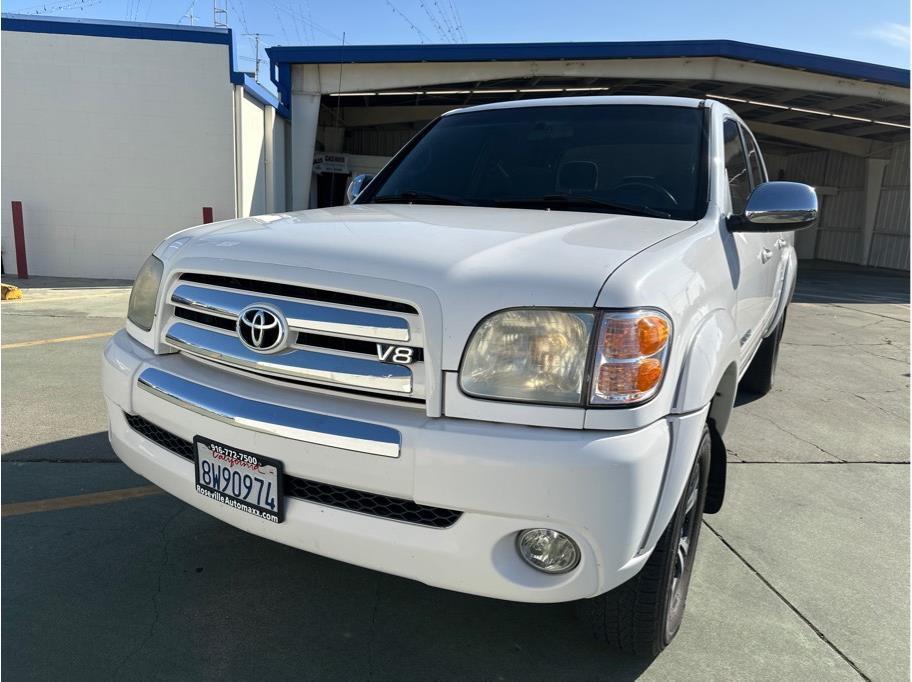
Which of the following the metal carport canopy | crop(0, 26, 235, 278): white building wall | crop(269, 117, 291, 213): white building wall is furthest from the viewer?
the metal carport canopy

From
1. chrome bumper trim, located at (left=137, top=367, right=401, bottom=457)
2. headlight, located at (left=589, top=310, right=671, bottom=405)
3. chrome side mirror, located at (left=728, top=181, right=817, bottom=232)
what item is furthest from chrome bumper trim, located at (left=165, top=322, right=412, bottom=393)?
chrome side mirror, located at (left=728, top=181, right=817, bottom=232)

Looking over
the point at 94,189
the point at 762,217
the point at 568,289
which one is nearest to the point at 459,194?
the point at 762,217

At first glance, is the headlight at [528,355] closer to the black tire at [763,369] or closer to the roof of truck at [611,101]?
the roof of truck at [611,101]

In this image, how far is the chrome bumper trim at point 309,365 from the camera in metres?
1.73

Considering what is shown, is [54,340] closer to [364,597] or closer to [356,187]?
[356,187]

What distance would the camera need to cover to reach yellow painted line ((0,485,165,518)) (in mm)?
2910

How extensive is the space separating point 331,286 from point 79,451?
8.55 ft

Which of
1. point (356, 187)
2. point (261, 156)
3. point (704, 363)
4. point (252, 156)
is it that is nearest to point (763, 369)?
point (356, 187)

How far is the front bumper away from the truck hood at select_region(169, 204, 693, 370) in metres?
0.24

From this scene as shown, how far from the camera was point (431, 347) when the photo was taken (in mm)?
1678

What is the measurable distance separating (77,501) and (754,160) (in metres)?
4.34

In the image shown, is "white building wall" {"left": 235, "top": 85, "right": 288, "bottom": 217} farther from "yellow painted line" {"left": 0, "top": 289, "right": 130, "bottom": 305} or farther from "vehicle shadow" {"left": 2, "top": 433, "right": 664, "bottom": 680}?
"vehicle shadow" {"left": 2, "top": 433, "right": 664, "bottom": 680}

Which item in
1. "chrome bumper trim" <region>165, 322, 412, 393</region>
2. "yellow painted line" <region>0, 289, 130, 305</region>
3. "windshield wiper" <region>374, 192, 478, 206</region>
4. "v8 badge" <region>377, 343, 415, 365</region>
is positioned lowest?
"yellow painted line" <region>0, 289, 130, 305</region>

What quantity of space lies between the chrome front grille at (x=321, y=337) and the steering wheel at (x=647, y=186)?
1439 mm
